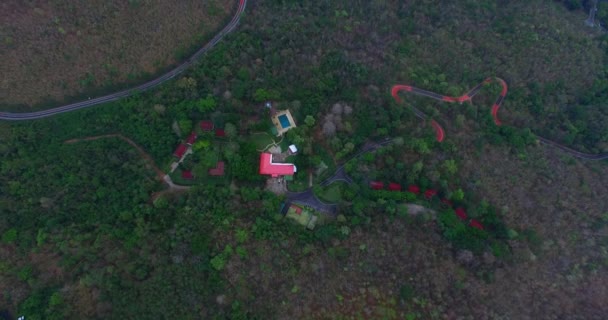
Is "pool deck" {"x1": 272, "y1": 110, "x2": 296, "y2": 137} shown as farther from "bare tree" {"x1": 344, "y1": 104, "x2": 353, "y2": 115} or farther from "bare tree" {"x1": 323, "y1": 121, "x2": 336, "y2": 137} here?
"bare tree" {"x1": 344, "y1": 104, "x2": 353, "y2": 115}

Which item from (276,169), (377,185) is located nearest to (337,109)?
(377,185)

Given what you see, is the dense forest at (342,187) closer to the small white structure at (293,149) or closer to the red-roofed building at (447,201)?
the red-roofed building at (447,201)

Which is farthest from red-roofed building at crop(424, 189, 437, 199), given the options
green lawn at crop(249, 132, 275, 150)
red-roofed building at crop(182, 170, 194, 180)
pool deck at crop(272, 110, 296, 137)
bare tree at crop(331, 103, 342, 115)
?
red-roofed building at crop(182, 170, 194, 180)

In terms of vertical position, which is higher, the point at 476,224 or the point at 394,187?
the point at 394,187

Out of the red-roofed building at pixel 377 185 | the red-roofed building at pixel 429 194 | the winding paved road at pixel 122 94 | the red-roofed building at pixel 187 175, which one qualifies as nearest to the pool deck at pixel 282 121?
the red-roofed building at pixel 187 175

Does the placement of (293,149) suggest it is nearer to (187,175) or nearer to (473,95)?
(187,175)

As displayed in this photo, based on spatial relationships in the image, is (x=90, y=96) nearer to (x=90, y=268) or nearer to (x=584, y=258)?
(x=90, y=268)

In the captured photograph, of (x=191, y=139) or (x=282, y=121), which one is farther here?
(x=282, y=121)
